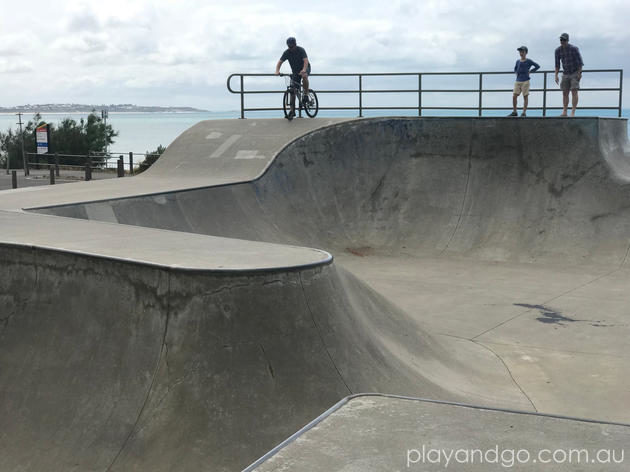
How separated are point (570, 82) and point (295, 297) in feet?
38.6

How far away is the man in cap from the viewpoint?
48.8 feet

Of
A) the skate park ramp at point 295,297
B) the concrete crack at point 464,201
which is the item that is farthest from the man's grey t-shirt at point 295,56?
the concrete crack at point 464,201

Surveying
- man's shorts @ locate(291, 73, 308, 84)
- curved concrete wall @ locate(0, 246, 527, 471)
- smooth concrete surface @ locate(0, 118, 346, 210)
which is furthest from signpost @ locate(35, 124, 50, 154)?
curved concrete wall @ locate(0, 246, 527, 471)

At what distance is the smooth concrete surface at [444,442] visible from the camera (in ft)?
8.94

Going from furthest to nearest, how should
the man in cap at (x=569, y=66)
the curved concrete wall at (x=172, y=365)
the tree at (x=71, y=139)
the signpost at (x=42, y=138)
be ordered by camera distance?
the tree at (x=71, y=139) < the signpost at (x=42, y=138) < the man in cap at (x=569, y=66) < the curved concrete wall at (x=172, y=365)

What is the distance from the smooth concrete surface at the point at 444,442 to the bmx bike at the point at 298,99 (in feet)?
42.7

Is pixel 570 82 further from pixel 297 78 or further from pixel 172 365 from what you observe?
pixel 172 365

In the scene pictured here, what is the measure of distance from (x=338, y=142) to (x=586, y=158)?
4552 mm

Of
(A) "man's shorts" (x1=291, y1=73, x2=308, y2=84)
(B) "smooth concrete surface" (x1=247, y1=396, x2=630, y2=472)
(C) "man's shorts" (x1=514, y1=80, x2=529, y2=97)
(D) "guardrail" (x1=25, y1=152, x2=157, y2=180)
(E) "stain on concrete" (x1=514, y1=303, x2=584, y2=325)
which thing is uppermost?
(A) "man's shorts" (x1=291, y1=73, x2=308, y2=84)

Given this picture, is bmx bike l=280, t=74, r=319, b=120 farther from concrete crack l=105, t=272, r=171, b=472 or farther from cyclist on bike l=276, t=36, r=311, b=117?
concrete crack l=105, t=272, r=171, b=472

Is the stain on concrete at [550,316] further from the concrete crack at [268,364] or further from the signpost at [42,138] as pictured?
the signpost at [42,138]

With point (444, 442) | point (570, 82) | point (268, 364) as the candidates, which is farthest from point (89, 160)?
point (444, 442)

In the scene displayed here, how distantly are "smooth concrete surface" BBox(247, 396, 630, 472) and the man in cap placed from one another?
1304 cm

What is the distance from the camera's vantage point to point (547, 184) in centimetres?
1375
